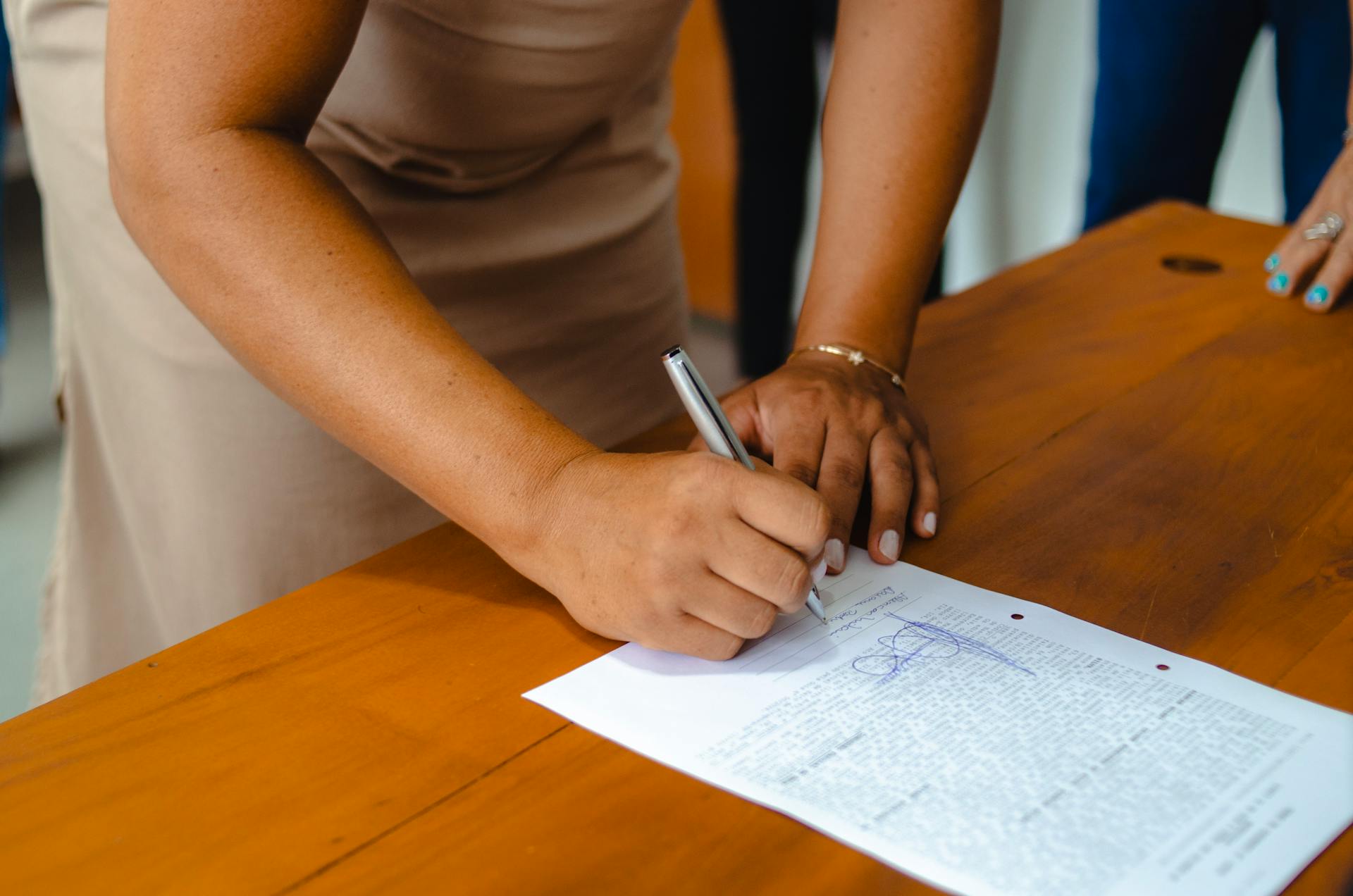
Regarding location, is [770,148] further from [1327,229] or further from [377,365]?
[377,365]

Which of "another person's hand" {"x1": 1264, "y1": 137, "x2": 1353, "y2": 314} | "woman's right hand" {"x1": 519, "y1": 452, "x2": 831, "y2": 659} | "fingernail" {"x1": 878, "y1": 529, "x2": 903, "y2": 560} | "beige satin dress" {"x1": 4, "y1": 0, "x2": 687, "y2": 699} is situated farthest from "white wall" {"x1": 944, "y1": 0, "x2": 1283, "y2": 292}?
"woman's right hand" {"x1": 519, "y1": 452, "x2": 831, "y2": 659}

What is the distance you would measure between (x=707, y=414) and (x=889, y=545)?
0.13m

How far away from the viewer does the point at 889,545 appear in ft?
2.18

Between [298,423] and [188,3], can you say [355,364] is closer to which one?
[188,3]

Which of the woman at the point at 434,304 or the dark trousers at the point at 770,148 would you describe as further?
the dark trousers at the point at 770,148

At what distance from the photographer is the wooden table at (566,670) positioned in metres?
0.45

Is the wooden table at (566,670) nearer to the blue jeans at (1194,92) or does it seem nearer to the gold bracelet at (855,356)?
the gold bracelet at (855,356)

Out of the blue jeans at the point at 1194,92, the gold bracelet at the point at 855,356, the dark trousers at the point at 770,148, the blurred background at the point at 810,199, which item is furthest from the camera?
the dark trousers at the point at 770,148

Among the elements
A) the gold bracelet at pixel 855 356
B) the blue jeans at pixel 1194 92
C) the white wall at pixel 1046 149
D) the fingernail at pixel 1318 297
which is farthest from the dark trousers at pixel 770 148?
the gold bracelet at pixel 855 356

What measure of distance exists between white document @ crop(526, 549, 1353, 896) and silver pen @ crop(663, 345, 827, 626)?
0.21 feet

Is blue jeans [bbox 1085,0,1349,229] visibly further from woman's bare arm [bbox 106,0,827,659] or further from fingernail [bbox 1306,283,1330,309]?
woman's bare arm [bbox 106,0,827,659]

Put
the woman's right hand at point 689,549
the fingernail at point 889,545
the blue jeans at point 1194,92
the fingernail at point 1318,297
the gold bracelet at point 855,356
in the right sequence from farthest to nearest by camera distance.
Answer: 1. the blue jeans at point 1194,92
2. the fingernail at point 1318,297
3. the gold bracelet at point 855,356
4. the fingernail at point 889,545
5. the woman's right hand at point 689,549

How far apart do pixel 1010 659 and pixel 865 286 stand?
0.34m
